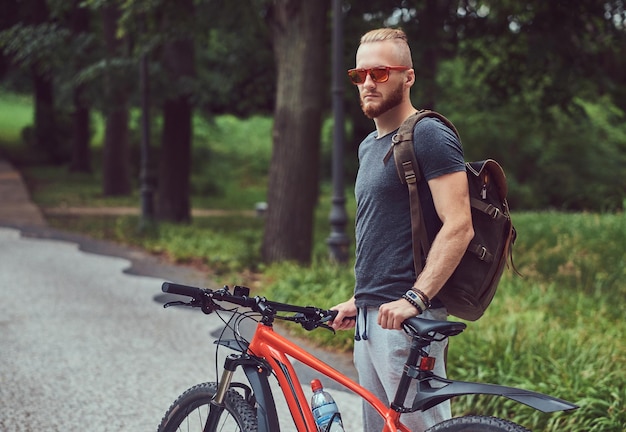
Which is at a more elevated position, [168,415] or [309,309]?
[309,309]

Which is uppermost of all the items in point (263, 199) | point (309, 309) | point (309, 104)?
point (309, 104)

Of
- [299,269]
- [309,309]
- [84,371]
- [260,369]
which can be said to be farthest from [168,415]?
[299,269]

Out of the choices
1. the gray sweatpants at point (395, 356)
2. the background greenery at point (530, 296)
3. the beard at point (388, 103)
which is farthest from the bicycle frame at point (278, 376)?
the background greenery at point (530, 296)

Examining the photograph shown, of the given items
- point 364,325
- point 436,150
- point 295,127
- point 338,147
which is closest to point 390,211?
point 436,150

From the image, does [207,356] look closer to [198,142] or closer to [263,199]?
[263,199]

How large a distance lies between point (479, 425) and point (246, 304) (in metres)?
0.86

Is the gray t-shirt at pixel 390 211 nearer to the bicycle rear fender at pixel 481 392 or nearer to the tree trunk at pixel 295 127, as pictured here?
the bicycle rear fender at pixel 481 392

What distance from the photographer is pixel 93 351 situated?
7.14 metres

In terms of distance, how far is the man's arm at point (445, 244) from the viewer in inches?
111

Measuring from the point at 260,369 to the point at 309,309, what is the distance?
0.96 feet

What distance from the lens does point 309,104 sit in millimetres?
10773

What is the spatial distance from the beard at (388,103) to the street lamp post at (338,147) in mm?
6834

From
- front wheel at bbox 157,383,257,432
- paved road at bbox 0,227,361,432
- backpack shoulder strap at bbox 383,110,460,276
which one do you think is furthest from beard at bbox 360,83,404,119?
paved road at bbox 0,227,361,432

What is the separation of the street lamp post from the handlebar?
6896 mm
